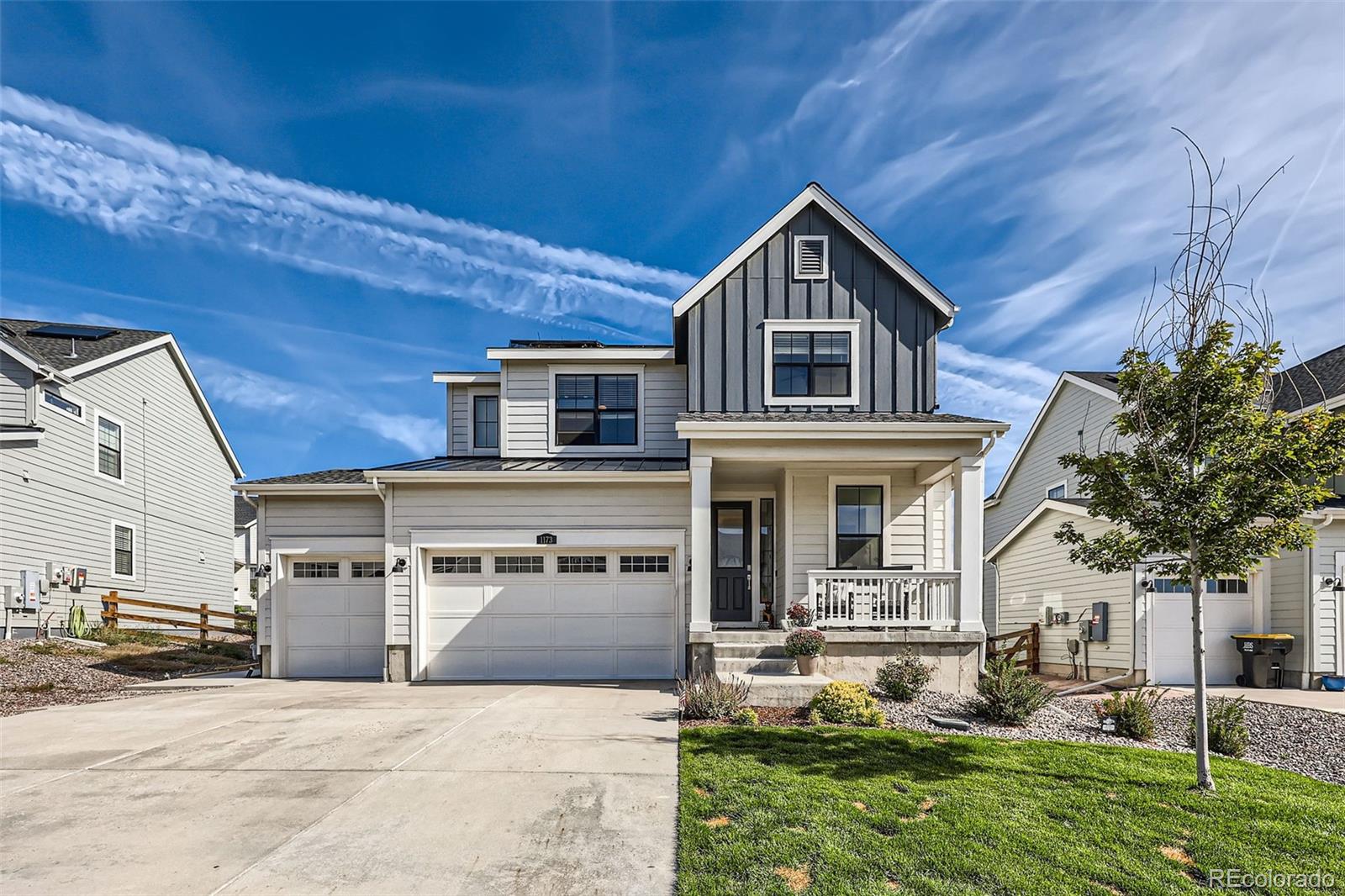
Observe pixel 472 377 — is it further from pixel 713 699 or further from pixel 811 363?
pixel 713 699

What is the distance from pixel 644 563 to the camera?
39.9ft

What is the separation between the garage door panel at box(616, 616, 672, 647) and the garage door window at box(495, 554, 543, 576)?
5.37 ft

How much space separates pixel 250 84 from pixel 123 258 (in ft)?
26.4

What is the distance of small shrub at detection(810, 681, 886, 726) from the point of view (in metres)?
7.55

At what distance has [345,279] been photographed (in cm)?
1986

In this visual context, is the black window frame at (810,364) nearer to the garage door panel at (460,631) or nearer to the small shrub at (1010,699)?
the small shrub at (1010,699)

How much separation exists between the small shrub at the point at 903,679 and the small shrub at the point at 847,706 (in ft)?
3.07

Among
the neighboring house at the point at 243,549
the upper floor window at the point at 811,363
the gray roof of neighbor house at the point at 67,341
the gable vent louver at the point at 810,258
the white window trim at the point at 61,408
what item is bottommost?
the neighboring house at the point at 243,549

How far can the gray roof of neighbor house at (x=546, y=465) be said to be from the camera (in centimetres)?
1188

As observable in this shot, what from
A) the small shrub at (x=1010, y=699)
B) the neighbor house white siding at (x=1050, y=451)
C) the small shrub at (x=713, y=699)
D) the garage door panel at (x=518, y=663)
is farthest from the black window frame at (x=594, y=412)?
the neighbor house white siding at (x=1050, y=451)

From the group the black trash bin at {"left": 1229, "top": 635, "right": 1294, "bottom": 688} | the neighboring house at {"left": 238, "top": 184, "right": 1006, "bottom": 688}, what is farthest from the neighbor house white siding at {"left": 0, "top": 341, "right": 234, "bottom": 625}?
the black trash bin at {"left": 1229, "top": 635, "right": 1294, "bottom": 688}

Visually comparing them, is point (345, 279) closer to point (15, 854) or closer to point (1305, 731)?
point (15, 854)

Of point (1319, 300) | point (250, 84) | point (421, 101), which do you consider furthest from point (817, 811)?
point (250, 84)

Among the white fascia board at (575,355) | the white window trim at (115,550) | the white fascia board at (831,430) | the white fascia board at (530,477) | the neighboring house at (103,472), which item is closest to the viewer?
the white fascia board at (831,430)
